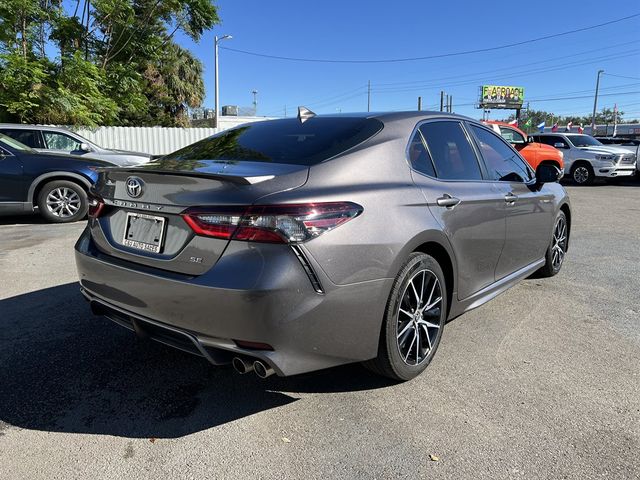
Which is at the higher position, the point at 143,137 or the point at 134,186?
the point at 143,137

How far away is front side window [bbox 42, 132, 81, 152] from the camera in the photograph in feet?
30.7

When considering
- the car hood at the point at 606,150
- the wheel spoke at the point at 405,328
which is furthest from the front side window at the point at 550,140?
the wheel spoke at the point at 405,328

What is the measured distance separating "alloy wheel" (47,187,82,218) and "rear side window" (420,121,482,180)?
6.99 meters

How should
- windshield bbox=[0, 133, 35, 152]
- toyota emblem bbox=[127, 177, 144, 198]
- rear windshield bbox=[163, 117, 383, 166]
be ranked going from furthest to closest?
windshield bbox=[0, 133, 35, 152], rear windshield bbox=[163, 117, 383, 166], toyota emblem bbox=[127, 177, 144, 198]

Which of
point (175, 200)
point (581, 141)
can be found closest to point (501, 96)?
point (581, 141)

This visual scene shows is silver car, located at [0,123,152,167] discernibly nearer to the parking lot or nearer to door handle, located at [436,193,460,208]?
the parking lot

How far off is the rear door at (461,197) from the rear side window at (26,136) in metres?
8.12

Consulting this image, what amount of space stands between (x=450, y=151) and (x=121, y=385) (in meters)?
2.62

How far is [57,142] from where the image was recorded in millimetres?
9484

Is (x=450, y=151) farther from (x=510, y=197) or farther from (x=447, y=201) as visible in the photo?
(x=510, y=197)

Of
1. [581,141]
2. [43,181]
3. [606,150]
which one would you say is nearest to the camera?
[43,181]

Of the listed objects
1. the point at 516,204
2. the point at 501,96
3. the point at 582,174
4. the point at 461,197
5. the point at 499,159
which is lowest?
the point at 582,174

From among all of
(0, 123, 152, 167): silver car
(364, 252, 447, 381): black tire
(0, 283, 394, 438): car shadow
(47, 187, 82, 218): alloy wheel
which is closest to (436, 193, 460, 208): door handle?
(364, 252, 447, 381): black tire

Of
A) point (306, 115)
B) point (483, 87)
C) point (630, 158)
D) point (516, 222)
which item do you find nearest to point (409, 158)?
point (306, 115)
